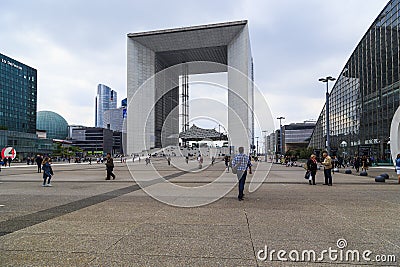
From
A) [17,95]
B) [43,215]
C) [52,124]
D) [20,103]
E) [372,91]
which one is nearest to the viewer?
[43,215]

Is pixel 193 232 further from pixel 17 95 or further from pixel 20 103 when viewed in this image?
pixel 20 103

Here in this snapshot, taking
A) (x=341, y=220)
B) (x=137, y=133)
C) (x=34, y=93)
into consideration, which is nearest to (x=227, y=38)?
(x=137, y=133)

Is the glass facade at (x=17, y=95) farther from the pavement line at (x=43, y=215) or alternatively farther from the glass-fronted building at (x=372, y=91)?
the pavement line at (x=43, y=215)

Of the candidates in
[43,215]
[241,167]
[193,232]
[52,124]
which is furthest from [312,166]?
[52,124]

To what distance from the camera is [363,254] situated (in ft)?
17.8

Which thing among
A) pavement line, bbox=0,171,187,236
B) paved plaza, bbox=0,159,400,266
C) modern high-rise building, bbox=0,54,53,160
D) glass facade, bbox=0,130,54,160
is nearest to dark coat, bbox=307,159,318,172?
paved plaza, bbox=0,159,400,266

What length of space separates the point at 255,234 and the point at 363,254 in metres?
2.04

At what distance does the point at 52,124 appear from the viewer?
175 metres

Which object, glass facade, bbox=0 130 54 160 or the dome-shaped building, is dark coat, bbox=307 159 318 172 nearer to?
glass facade, bbox=0 130 54 160

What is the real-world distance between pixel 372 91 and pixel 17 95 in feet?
414

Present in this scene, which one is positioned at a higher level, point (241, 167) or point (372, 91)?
point (372, 91)

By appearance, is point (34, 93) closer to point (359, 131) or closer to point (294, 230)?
point (359, 131)

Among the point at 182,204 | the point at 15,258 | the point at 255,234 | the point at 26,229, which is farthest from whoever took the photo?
the point at 182,204

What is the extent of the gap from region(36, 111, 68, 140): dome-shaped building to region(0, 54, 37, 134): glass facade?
1495 inches
